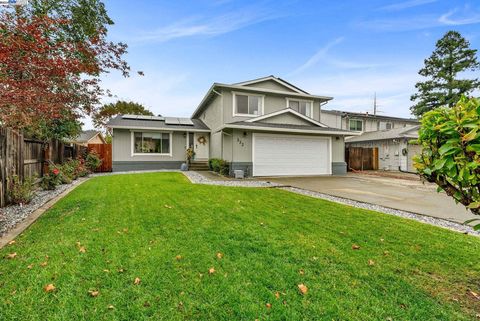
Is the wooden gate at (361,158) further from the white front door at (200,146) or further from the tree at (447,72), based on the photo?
the tree at (447,72)

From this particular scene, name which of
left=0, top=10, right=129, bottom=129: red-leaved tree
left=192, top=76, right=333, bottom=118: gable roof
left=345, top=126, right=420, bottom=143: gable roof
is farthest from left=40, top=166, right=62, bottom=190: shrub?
left=345, top=126, right=420, bottom=143: gable roof

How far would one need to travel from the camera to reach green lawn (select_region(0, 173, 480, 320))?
2.21 meters

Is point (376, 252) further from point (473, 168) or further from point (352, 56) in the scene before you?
point (352, 56)

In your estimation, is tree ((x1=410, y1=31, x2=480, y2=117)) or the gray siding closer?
the gray siding

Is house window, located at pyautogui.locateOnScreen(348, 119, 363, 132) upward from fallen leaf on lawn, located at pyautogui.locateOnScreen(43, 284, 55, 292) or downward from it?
upward

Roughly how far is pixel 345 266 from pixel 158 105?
35.6 metres

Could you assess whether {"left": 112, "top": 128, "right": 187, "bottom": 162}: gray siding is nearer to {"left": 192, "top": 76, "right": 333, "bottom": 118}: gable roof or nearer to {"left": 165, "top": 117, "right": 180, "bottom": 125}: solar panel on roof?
{"left": 165, "top": 117, "right": 180, "bottom": 125}: solar panel on roof

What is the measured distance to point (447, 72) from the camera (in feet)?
101

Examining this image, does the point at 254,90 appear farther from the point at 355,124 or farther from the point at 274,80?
the point at 355,124

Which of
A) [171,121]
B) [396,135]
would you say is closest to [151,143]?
[171,121]

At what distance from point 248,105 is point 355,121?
652 inches

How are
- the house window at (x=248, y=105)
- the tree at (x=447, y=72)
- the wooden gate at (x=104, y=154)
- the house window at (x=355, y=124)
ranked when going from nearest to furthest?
the house window at (x=248, y=105), the wooden gate at (x=104, y=154), the house window at (x=355, y=124), the tree at (x=447, y=72)

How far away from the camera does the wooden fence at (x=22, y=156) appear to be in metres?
5.66

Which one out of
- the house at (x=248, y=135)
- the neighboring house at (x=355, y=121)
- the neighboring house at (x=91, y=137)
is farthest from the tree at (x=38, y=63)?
the neighboring house at (x=91, y=137)
